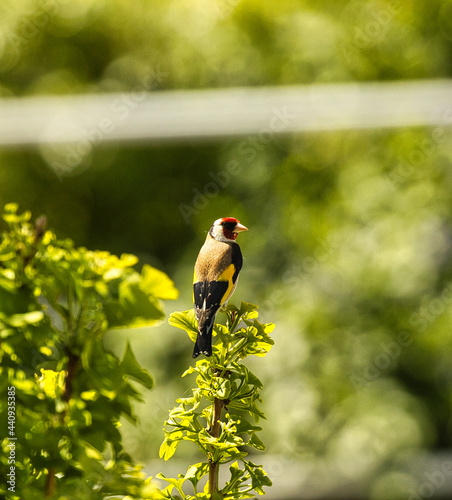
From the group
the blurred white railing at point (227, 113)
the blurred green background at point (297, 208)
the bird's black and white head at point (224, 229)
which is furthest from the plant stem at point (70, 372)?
the blurred white railing at point (227, 113)

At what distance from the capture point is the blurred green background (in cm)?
162

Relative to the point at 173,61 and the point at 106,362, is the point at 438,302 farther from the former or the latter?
the point at 106,362

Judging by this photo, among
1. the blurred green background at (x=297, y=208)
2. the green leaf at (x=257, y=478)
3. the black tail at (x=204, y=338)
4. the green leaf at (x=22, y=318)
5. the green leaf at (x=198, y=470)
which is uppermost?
the blurred green background at (x=297, y=208)

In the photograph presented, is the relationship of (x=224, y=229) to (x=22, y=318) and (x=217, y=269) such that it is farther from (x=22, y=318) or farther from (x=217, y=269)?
(x=22, y=318)

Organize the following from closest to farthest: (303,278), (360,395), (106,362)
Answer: (106,362) < (360,395) < (303,278)

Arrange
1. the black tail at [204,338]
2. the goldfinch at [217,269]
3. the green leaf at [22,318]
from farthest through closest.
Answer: the goldfinch at [217,269], the black tail at [204,338], the green leaf at [22,318]

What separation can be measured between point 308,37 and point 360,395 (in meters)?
1.18

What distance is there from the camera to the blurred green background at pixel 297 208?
1.62 meters

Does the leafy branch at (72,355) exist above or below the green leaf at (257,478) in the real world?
above

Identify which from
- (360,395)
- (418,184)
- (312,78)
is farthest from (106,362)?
(312,78)

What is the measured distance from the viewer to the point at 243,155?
196 centimetres

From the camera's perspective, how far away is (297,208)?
6.22 feet

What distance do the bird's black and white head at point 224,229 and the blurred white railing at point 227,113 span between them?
1100mm

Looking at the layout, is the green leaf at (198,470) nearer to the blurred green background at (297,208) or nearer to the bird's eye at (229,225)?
the bird's eye at (229,225)
